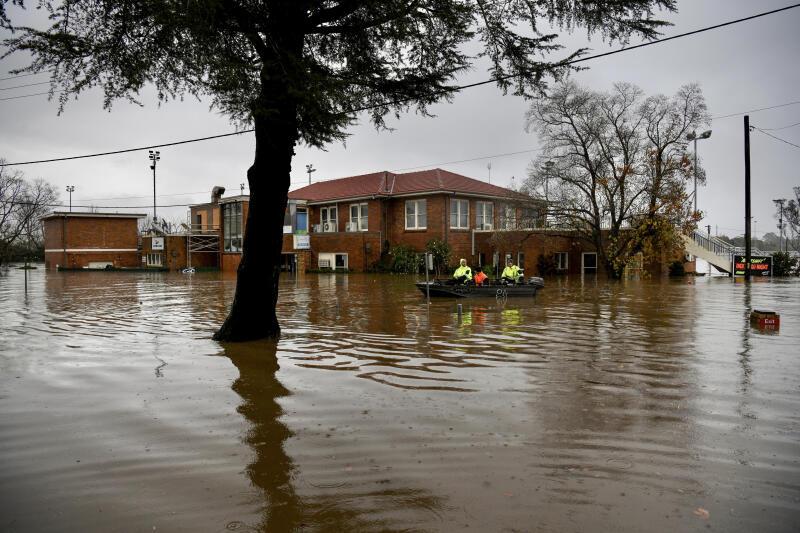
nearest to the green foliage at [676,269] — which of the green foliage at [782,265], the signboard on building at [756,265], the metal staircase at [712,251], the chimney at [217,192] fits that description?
the metal staircase at [712,251]

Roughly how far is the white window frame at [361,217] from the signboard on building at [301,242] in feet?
11.6

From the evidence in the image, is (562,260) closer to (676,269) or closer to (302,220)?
(676,269)

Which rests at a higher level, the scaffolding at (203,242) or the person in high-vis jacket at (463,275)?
the scaffolding at (203,242)

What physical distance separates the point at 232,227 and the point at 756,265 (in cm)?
4010

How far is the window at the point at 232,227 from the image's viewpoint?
48594mm

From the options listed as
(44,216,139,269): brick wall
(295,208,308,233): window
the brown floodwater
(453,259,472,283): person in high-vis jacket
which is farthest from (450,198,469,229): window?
(44,216,139,269): brick wall

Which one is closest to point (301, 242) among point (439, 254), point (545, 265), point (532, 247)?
point (439, 254)

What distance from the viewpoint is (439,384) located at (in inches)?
311

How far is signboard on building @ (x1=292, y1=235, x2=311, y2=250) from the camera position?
43531 mm

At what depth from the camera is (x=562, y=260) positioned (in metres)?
42.7

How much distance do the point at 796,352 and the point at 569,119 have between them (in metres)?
25.0

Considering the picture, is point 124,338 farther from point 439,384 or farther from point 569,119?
point 569,119

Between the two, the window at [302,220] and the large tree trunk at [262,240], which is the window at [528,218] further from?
the large tree trunk at [262,240]

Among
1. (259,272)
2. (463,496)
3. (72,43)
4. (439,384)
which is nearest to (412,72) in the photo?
(259,272)
